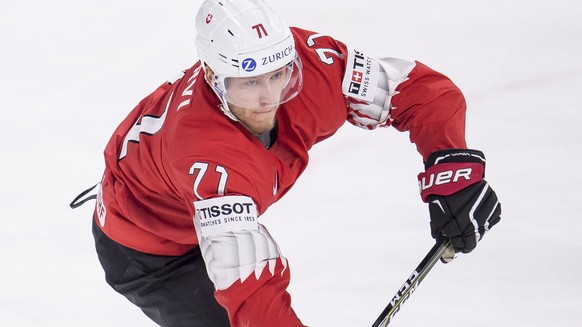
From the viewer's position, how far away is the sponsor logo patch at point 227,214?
8.22 ft

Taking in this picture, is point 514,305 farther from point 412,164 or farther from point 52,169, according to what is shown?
point 52,169

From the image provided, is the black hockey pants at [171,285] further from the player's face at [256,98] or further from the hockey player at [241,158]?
the player's face at [256,98]

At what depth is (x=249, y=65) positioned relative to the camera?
2670 millimetres

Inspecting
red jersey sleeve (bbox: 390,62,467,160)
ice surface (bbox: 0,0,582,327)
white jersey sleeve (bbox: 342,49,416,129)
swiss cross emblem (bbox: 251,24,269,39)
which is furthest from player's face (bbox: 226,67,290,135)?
ice surface (bbox: 0,0,582,327)

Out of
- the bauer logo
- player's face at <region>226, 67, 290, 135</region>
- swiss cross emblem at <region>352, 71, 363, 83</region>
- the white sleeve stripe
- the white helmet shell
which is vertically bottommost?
the white sleeve stripe

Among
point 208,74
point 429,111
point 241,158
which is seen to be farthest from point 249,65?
point 429,111

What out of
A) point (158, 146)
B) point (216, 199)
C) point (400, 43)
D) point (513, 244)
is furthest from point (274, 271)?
point (400, 43)

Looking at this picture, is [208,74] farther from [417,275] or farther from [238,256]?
[417,275]

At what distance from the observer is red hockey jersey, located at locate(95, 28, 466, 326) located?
8.29ft

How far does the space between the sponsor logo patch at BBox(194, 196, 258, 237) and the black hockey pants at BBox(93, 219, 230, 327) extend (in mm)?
723

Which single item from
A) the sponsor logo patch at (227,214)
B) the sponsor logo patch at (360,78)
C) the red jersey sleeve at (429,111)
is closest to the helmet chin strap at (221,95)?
the sponsor logo patch at (227,214)

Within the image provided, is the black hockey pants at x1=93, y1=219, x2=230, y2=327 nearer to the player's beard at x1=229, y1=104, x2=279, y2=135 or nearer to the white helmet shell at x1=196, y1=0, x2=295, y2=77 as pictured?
the player's beard at x1=229, y1=104, x2=279, y2=135

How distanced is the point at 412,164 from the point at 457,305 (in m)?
0.90

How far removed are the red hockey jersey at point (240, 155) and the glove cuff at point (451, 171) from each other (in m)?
0.07
